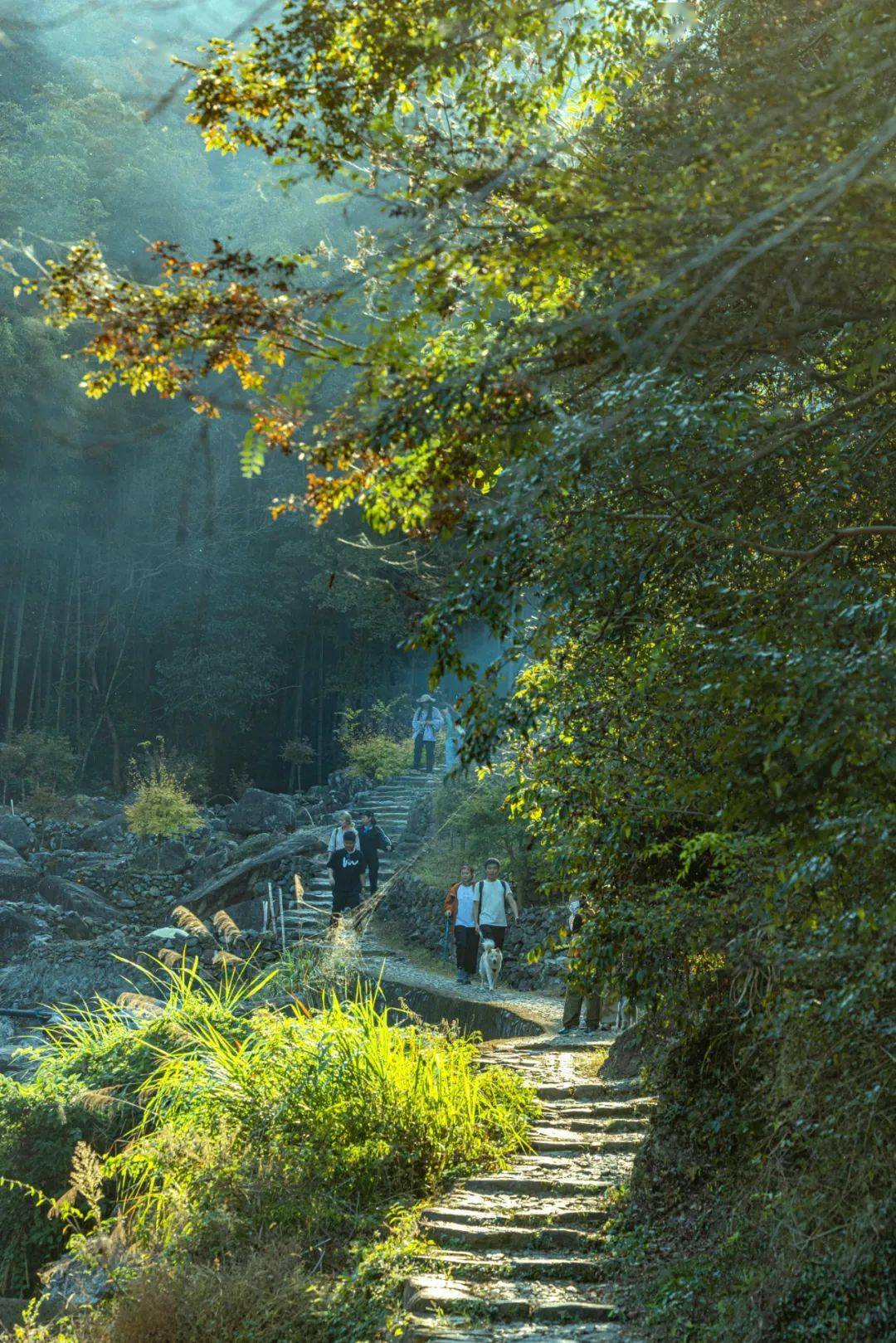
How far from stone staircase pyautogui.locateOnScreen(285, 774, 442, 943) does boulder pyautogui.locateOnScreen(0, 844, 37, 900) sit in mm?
4353

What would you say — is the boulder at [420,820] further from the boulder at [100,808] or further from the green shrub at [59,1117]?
the green shrub at [59,1117]

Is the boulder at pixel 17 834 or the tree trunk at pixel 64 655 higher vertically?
the tree trunk at pixel 64 655

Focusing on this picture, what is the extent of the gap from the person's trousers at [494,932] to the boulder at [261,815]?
11998 millimetres

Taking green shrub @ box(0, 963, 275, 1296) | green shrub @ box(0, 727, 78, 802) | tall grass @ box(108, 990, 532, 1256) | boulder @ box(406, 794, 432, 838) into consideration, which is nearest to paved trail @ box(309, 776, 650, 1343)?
tall grass @ box(108, 990, 532, 1256)

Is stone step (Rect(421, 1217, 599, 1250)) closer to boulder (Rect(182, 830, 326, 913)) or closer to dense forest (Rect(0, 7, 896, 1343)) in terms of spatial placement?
dense forest (Rect(0, 7, 896, 1343))

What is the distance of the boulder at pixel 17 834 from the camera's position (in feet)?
82.2

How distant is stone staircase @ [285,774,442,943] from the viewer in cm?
2048

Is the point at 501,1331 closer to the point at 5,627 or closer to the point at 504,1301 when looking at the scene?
the point at 504,1301

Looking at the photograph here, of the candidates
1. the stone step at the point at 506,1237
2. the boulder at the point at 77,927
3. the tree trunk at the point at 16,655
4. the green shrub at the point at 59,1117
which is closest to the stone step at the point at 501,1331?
the stone step at the point at 506,1237

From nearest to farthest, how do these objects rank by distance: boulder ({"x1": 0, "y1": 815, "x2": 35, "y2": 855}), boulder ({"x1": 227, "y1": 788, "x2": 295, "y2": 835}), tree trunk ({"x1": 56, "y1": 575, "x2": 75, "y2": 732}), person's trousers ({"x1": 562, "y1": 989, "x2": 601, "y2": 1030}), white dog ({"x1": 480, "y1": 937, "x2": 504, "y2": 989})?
person's trousers ({"x1": 562, "y1": 989, "x2": 601, "y2": 1030})
white dog ({"x1": 480, "y1": 937, "x2": 504, "y2": 989})
boulder ({"x1": 0, "y1": 815, "x2": 35, "y2": 855})
boulder ({"x1": 227, "y1": 788, "x2": 295, "y2": 835})
tree trunk ({"x1": 56, "y1": 575, "x2": 75, "y2": 732})

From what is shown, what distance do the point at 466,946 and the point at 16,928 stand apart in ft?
26.3

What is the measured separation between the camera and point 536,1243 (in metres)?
6.63

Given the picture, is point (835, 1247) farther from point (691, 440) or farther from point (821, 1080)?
point (691, 440)

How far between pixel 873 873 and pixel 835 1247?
154 centimetres
